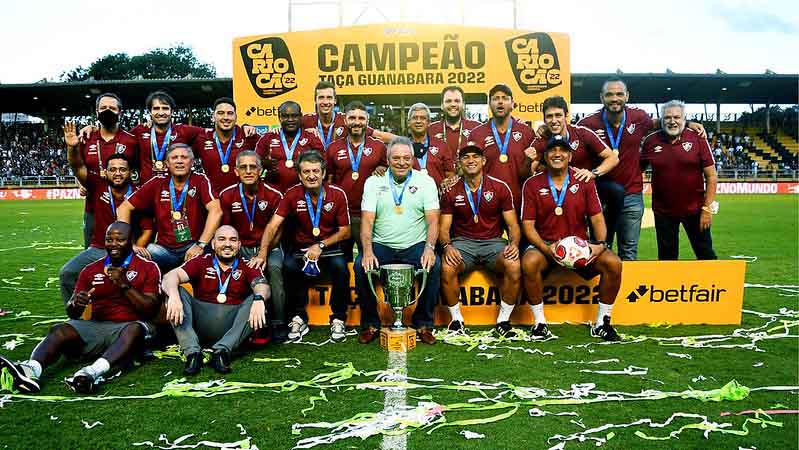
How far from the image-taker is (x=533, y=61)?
766 inches

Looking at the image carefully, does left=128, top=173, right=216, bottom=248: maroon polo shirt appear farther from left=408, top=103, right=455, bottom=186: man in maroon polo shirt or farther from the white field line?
the white field line

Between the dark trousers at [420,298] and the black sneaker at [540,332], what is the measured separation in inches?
36.1

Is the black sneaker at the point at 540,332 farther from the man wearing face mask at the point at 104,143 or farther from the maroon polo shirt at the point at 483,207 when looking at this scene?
the man wearing face mask at the point at 104,143

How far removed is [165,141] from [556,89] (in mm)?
14858

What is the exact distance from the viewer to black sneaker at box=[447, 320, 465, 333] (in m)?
5.92

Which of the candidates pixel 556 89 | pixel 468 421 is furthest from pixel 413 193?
pixel 556 89

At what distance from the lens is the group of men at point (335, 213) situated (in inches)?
199

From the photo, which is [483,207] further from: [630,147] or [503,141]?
[630,147]

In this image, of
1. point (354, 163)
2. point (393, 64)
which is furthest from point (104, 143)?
point (393, 64)

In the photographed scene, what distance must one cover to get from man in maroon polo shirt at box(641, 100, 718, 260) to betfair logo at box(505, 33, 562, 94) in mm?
12891

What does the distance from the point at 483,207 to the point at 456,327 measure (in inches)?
45.6

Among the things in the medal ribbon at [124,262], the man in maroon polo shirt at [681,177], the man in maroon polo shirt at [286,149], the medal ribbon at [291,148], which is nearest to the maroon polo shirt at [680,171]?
the man in maroon polo shirt at [681,177]

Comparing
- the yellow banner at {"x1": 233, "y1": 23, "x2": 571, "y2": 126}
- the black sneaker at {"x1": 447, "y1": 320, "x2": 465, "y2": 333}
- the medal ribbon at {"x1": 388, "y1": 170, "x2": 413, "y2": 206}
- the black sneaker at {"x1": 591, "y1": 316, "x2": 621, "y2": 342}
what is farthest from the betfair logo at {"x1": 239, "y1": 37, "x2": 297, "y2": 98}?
the black sneaker at {"x1": 591, "y1": 316, "x2": 621, "y2": 342}

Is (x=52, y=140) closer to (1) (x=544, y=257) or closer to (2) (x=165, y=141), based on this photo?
(2) (x=165, y=141)
